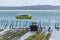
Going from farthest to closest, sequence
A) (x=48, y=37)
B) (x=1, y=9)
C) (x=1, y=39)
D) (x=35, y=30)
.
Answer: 1. (x=1, y=9)
2. (x=35, y=30)
3. (x=48, y=37)
4. (x=1, y=39)

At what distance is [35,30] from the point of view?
26812 millimetres

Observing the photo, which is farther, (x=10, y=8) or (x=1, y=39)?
(x=10, y=8)

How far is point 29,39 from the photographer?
21.0 m

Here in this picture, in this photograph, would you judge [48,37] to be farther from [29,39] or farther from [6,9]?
[6,9]

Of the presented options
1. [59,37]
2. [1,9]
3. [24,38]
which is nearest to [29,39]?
[24,38]

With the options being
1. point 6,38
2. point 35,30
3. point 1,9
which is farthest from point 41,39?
point 1,9

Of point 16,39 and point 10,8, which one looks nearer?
point 16,39

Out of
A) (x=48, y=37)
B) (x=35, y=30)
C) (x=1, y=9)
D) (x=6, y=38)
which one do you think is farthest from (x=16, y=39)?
(x=1, y=9)

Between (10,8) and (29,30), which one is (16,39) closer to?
(29,30)

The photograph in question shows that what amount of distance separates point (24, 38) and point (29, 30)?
5.14 metres

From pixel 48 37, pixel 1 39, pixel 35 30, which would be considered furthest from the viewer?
pixel 35 30

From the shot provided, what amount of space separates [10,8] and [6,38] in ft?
282

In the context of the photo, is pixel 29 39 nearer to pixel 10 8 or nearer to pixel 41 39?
pixel 41 39

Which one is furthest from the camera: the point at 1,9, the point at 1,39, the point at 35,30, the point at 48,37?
the point at 1,9
